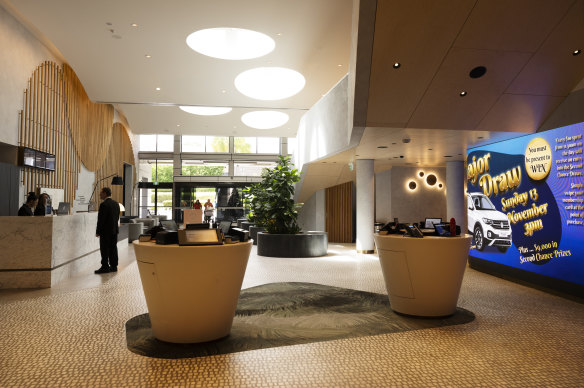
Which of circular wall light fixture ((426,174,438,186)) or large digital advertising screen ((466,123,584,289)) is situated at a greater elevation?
circular wall light fixture ((426,174,438,186))

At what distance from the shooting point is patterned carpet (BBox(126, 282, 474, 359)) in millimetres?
3607

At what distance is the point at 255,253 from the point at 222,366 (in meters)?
8.26

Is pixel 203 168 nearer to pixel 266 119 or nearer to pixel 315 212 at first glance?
pixel 266 119

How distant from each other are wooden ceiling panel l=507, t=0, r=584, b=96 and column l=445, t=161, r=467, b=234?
5434mm

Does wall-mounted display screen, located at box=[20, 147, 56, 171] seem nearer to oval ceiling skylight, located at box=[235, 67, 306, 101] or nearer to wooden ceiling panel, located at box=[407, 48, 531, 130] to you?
oval ceiling skylight, located at box=[235, 67, 306, 101]

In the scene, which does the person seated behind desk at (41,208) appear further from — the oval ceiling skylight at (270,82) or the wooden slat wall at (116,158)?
the wooden slat wall at (116,158)

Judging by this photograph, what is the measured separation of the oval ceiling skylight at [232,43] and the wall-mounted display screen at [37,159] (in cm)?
540

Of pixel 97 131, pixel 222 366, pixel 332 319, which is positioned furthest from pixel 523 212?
pixel 97 131

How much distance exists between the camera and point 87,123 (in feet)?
50.4

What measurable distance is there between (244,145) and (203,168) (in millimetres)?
3028

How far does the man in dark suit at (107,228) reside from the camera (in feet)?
25.3

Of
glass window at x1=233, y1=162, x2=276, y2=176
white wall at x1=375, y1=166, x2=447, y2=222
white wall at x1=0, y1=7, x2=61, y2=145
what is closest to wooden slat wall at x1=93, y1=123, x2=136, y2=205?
white wall at x1=0, y1=7, x2=61, y2=145

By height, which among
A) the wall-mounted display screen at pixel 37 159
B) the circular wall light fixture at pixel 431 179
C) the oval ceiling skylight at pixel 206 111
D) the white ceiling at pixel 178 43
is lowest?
the circular wall light fixture at pixel 431 179

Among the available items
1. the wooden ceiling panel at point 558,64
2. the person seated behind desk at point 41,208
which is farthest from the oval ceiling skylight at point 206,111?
the wooden ceiling panel at point 558,64
